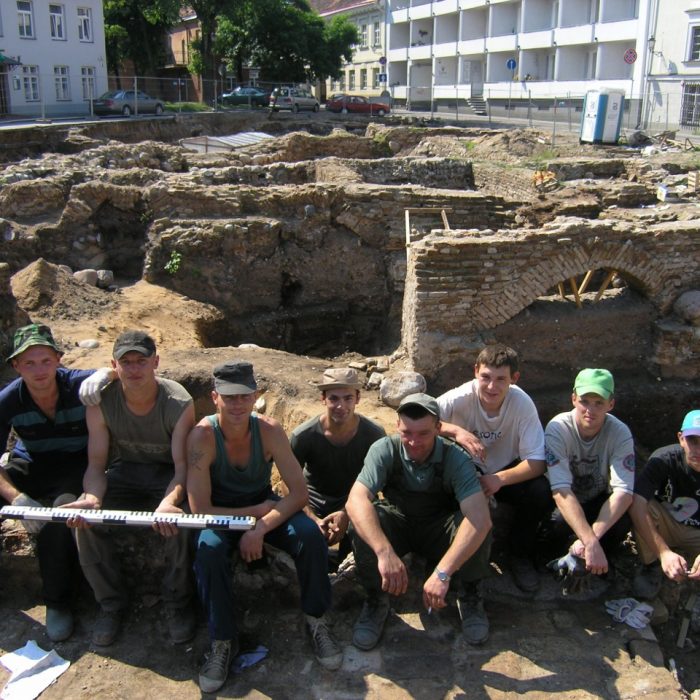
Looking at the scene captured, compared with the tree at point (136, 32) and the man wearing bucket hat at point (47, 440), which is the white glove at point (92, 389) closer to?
the man wearing bucket hat at point (47, 440)

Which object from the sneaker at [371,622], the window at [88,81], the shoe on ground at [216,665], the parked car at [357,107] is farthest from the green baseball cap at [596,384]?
the parked car at [357,107]

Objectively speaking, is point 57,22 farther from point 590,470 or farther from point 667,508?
point 667,508

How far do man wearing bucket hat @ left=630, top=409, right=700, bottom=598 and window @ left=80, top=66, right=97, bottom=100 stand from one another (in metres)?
35.5

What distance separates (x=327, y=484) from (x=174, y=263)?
7159mm

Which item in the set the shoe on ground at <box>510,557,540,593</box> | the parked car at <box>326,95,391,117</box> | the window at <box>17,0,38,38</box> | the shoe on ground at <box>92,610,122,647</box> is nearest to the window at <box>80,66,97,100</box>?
the window at <box>17,0,38,38</box>

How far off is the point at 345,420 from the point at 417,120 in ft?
102

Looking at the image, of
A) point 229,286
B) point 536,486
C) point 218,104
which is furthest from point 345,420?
point 218,104

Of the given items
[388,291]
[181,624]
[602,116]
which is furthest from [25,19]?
[181,624]

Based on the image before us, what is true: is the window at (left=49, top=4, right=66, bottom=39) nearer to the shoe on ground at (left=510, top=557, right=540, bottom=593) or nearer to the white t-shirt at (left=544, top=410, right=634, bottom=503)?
the white t-shirt at (left=544, top=410, right=634, bottom=503)

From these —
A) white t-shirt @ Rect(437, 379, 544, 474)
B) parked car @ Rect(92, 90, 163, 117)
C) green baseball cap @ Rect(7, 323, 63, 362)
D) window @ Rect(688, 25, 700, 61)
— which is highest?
window @ Rect(688, 25, 700, 61)

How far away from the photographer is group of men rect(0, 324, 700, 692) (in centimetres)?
405

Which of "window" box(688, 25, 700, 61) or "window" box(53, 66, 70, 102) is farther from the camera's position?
"window" box(53, 66, 70, 102)

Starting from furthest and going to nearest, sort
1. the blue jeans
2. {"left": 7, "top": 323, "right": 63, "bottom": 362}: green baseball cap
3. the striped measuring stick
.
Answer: {"left": 7, "top": 323, "right": 63, "bottom": 362}: green baseball cap < the striped measuring stick < the blue jeans

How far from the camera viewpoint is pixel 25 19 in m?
31.7
